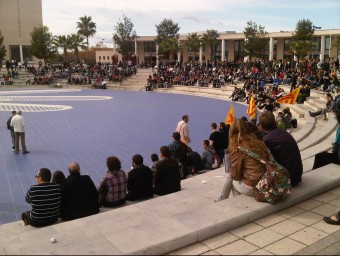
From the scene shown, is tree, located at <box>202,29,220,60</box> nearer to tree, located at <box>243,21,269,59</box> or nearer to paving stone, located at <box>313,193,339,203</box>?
tree, located at <box>243,21,269,59</box>

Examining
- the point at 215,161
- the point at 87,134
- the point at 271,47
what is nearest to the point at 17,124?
the point at 87,134

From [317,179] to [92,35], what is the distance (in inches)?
2587

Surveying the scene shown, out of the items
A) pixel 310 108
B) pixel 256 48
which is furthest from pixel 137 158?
pixel 256 48

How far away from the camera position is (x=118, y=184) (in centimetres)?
552

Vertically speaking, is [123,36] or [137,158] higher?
[123,36]

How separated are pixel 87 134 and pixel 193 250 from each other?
38.0 feet

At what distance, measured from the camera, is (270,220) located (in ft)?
13.2

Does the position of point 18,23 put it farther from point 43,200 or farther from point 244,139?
point 244,139

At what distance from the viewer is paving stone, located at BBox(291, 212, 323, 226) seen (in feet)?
13.1

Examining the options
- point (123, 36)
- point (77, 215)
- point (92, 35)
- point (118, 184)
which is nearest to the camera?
point (77, 215)

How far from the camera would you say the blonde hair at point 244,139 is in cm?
413

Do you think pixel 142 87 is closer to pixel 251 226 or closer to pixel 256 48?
pixel 256 48

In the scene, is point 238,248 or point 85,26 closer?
point 238,248

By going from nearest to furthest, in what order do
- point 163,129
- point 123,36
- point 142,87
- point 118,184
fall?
point 118,184
point 163,129
point 142,87
point 123,36
